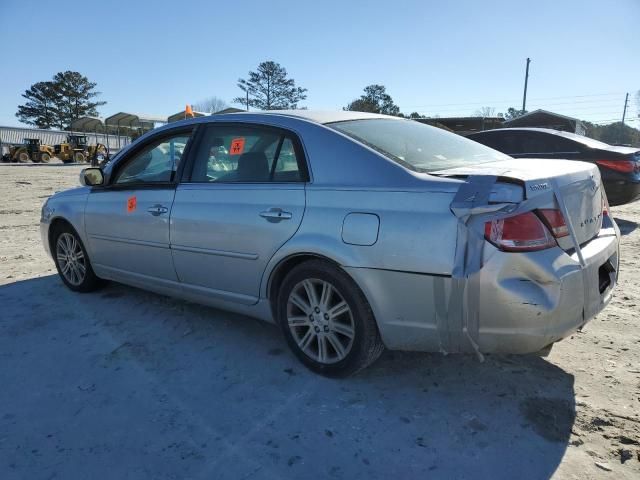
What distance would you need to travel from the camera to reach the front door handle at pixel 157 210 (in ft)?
11.4

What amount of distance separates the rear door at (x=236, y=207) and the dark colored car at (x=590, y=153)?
572 cm

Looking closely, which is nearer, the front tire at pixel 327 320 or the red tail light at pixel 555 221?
the red tail light at pixel 555 221

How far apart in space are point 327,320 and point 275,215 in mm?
691

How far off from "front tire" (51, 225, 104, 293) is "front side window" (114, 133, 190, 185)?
847mm

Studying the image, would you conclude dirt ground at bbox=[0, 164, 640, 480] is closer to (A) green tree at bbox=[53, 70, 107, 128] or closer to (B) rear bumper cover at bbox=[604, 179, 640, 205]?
(B) rear bumper cover at bbox=[604, 179, 640, 205]

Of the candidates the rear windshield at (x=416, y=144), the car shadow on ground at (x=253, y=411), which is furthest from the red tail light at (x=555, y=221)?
the car shadow on ground at (x=253, y=411)

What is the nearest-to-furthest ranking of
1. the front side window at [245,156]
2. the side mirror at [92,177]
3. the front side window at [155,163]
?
the front side window at [245,156]
the front side window at [155,163]
the side mirror at [92,177]

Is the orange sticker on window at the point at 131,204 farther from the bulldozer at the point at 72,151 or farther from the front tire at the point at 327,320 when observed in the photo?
the bulldozer at the point at 72,151

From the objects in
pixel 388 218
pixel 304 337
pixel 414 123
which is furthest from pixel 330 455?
pixel 414 123

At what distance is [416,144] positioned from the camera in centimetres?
298

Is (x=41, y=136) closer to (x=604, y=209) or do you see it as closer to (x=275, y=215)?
(x=275, y=215)

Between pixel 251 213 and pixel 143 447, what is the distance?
4.61ft

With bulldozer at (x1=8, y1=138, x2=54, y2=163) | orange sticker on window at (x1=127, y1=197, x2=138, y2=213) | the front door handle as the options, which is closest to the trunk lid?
the front door handle

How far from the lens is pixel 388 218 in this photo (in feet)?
7.89
